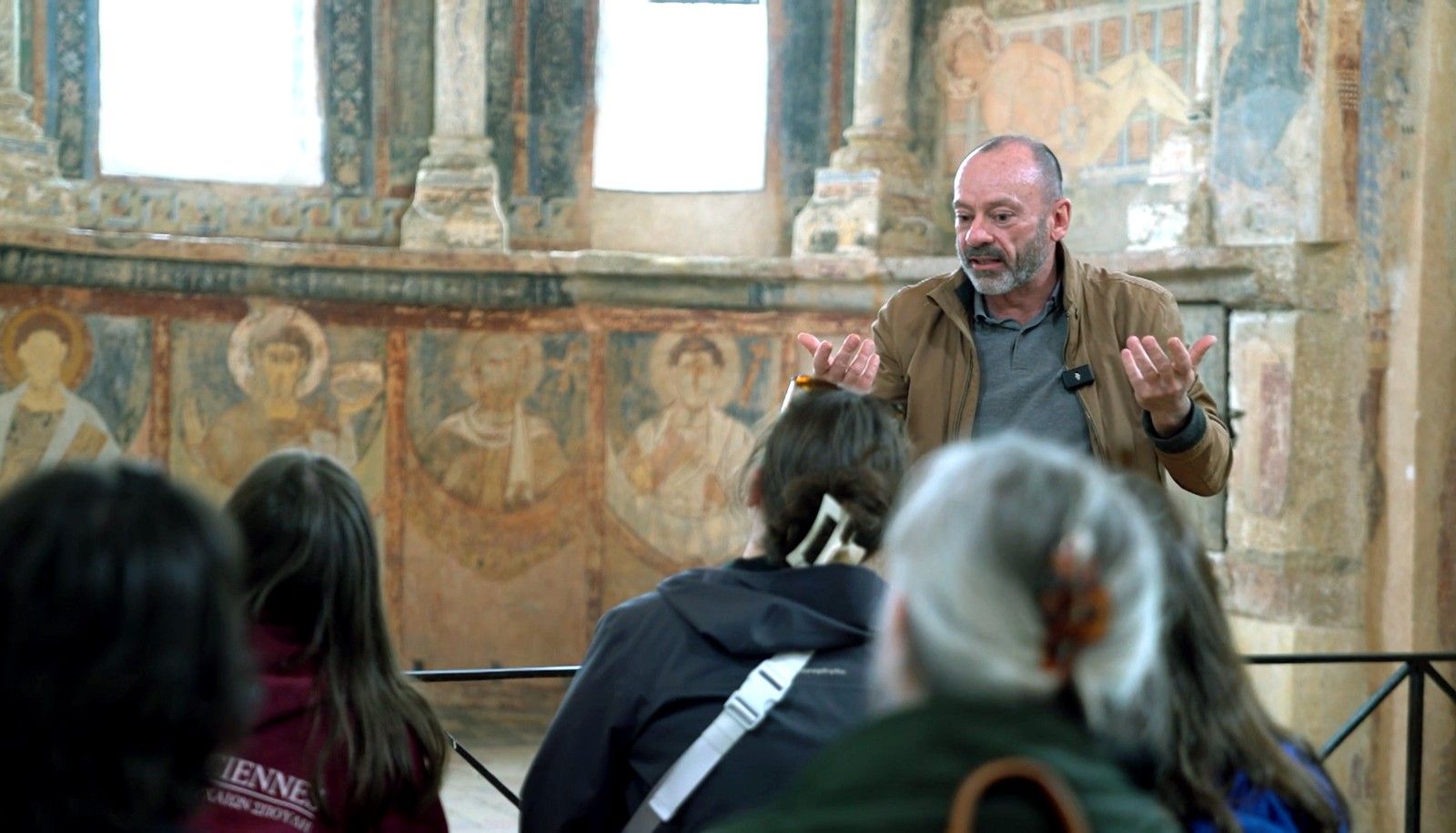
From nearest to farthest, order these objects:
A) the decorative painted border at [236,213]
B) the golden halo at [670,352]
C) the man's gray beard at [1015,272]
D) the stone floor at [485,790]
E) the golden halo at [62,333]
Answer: the man's gray beard at [1015,272], the stone floor at [485,790], the golden halo at [62,333], the decorative painted border at [236,213], the golden halo at [670,352]

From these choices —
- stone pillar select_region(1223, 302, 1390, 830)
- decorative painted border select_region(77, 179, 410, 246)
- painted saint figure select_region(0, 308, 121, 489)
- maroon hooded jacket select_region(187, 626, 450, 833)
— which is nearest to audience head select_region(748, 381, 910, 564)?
maroon hooded jacket select_region(187, 626, 450, 833)

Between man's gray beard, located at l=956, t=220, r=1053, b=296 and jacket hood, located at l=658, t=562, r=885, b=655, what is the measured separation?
56.1 inches

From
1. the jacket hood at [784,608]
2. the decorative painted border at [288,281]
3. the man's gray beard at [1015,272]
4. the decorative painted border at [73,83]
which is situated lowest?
the jacket hood at [784,608]

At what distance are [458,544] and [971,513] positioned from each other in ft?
23.6

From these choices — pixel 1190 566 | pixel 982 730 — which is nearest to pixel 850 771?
→ pixel 982 730

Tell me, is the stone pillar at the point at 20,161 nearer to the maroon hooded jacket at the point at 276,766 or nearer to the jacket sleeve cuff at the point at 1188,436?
the jacket sleeve cuff at the point at 1188,436

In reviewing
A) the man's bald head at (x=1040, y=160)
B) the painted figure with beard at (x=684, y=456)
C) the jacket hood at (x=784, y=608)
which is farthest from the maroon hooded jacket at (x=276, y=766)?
the painted figure with beard at (x=684, y=456)

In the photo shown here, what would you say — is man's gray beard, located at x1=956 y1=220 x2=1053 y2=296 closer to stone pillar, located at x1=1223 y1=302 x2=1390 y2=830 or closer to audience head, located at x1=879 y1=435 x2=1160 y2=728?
audience head, located at x1=879 y1=435 x2=1160 y2=728

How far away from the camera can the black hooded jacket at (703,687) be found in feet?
7.17

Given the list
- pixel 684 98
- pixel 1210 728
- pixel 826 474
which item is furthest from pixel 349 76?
pixel 1210 728

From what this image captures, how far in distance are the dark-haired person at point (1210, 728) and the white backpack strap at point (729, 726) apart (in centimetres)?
48

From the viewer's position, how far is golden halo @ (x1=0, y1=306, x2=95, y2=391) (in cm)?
752

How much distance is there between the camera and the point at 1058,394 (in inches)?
137

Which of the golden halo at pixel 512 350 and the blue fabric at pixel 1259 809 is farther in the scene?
the golden halo at pixel 512 350
